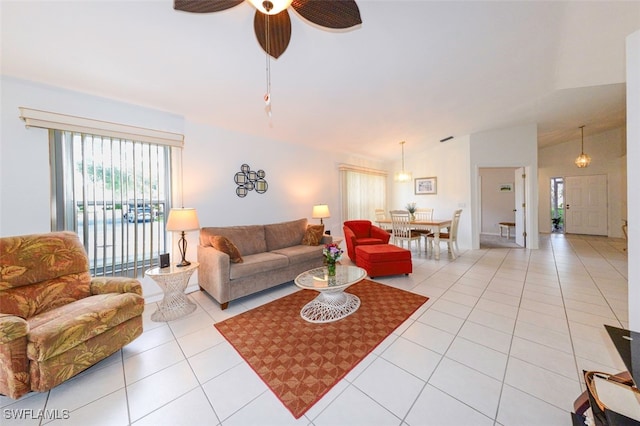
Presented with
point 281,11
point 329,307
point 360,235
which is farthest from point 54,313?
point 360,235

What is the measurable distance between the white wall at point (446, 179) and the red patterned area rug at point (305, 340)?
3724 mm

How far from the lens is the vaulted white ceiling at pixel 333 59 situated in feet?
5.55

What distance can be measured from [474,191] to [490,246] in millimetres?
1556

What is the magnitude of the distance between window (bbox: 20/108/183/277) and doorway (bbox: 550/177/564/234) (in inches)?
419

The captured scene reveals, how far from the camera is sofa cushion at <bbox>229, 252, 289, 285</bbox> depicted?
267cm

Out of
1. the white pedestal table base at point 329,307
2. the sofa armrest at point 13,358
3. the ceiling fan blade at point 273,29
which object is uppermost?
the ceiling fan blade at point 273,29

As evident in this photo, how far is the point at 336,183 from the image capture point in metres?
5.40

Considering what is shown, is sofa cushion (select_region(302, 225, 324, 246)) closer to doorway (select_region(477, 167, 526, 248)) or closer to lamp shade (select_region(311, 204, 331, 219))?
lamp shade (select_region(311, 204, 331, 219))

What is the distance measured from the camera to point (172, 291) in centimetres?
255

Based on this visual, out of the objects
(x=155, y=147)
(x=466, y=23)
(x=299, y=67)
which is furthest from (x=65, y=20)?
(x=466, y=23)

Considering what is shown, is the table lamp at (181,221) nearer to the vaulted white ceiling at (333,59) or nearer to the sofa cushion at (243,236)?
the sofa cushion at (243,236)

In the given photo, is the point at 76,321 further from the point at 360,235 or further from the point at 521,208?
the point at 521,208

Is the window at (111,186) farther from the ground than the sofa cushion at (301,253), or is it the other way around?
the window at (111,186)

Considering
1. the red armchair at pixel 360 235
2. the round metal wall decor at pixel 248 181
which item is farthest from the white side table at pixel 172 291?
the red armchair at pixel 360 235
